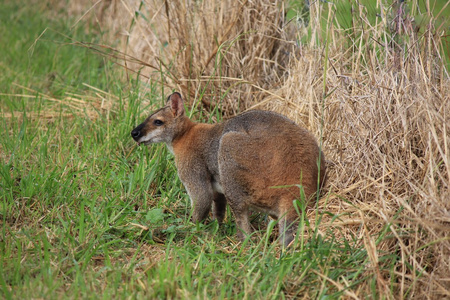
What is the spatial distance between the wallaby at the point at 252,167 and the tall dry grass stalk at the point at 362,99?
290 millimetres

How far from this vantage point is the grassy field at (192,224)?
3553 millimetres

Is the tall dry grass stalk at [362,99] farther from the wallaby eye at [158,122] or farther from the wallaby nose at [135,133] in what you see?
the wallaby nose at [135,133]

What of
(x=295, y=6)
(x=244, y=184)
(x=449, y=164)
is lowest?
(x=244, y=184)

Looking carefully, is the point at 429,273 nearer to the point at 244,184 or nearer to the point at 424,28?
the point at 244,184

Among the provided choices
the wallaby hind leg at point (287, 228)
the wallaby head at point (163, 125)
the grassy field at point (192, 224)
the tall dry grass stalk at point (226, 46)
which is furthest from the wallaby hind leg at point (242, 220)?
the tall dry grass stalk at point (226, 46)

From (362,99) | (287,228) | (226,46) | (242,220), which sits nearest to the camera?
(287,228)

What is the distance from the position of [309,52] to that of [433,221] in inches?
103

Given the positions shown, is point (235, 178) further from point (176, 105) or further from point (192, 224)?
point (176, 105)

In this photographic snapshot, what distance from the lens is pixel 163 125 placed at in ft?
16.7

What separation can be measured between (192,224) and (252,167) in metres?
0.82

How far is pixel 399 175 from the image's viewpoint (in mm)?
4086

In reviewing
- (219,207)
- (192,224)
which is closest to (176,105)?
(219,207)

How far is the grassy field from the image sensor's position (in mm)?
3553

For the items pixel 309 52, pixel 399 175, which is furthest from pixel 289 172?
pixel 309 52
